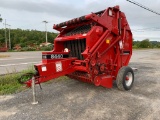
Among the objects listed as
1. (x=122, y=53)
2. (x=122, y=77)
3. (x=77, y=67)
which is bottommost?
(x=122, y=77)

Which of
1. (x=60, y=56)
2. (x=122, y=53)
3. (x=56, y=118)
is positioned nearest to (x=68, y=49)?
(x=60, y=56)

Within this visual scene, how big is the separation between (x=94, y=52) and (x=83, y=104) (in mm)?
Result: 1386

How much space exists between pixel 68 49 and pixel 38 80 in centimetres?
191

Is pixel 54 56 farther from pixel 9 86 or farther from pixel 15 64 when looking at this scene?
pixel 15 64

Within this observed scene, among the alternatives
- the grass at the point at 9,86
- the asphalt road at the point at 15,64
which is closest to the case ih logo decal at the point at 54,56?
the grass at the point at 9,86

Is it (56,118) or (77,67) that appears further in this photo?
(77,67)

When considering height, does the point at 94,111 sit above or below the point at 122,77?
below

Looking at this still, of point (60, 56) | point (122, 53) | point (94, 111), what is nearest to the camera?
point (94, 111)

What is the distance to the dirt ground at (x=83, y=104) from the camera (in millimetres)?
3791

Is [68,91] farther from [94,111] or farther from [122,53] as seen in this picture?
[122,53]

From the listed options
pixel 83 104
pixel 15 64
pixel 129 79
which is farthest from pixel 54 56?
pixel 15 64

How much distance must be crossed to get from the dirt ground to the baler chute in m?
0.41

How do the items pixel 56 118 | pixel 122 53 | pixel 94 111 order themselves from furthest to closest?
1. pixel 122 53
2. pixel 94 111
3. pixel 56 118

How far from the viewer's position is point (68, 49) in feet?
19.9
